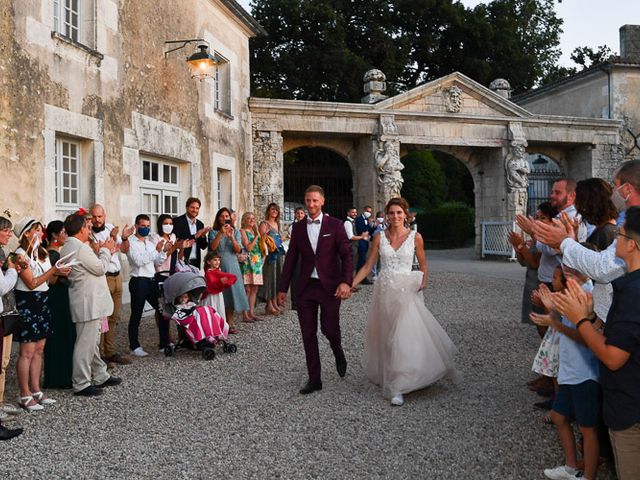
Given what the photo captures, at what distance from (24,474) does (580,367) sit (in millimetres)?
3371

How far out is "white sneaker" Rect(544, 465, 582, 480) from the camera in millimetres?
3738

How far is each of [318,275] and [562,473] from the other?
2.88 meters

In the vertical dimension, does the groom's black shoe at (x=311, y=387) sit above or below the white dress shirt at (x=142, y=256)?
below

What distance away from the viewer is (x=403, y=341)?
5594 millimetres

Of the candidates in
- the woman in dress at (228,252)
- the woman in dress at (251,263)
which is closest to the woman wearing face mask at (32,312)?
the woman in dress at (228,252)

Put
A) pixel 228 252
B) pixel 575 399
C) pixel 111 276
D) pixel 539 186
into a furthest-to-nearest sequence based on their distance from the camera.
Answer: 1. pixel 539 186
2. pixel 228 252
3. pixel 111 276
4. pixel 575 399

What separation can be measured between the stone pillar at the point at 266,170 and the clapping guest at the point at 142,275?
925 centimetres

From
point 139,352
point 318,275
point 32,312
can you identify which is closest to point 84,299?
point 32,312

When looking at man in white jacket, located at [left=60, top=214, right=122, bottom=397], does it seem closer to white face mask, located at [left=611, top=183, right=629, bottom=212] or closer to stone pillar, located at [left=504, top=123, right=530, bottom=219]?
white face mask, located at [left=611, top=183, right=629, bottom=212]

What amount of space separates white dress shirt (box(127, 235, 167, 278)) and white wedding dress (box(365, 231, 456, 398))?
2922 millimetres

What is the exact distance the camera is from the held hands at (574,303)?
10.2 ft

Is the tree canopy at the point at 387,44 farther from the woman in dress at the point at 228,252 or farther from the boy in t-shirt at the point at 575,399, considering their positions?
the boy in t-shirt at the point at 575,399

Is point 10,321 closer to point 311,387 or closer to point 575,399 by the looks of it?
point 311,387

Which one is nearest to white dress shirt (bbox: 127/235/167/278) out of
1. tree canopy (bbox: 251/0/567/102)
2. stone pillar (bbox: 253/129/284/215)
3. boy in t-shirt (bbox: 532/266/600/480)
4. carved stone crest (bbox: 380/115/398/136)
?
boy in t-shirt (bbox: 532/266/600/480)
